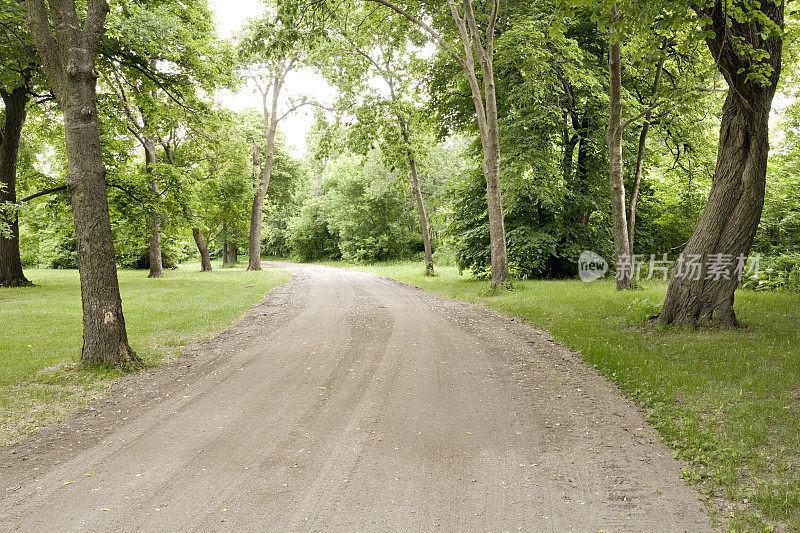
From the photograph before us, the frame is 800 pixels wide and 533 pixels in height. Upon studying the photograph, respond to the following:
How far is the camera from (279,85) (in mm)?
30625

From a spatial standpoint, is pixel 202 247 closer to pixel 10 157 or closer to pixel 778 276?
pixel 10 157

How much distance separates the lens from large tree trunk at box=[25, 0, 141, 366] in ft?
22.0

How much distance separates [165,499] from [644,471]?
3.75 meters

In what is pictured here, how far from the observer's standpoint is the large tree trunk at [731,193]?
7.34 metres

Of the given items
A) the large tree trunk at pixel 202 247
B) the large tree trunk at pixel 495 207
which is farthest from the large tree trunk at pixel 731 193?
the large tree trunk at pixel 202 247

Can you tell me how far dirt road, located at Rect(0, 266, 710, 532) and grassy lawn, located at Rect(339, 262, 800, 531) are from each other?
288 millimetres

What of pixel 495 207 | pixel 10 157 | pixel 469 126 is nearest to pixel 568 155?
pixel 469 126

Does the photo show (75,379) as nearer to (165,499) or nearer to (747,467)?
(165,499)

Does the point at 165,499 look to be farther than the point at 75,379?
No

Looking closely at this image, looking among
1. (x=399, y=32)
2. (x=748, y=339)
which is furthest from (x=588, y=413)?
(x=399, y=32)

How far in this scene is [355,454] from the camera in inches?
161

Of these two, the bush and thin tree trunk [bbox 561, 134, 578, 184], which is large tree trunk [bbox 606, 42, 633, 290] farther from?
thin tree trunk [bbox 561, 134, 578, 184]

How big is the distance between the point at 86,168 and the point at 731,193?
10.2 m
